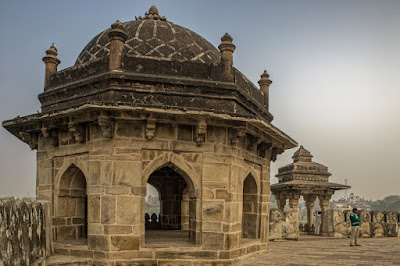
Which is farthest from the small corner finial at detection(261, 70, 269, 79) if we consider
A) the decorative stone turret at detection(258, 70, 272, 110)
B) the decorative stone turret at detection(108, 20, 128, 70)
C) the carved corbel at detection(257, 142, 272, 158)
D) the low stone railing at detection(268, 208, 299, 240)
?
the low stone railing at detection(268, 208, 299, 240)

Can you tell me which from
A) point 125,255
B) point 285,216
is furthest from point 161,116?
point 285,216

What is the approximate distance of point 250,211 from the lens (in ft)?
29.7

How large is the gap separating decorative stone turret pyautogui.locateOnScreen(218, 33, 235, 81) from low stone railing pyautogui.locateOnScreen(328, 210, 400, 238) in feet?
36.3

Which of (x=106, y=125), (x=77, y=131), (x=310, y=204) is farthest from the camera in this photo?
(x=310, y=204)

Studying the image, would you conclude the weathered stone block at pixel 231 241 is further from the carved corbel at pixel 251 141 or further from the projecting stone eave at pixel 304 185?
the projecting stone eave at pixel 304 185

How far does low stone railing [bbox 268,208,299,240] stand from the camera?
48.2ft

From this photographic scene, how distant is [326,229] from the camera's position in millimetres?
17266

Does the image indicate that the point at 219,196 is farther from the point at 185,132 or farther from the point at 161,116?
the point at 161,116

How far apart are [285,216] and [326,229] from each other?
9.57ft

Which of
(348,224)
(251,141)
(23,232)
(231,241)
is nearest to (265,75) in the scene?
(251,141)

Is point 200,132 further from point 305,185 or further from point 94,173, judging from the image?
point 305,185

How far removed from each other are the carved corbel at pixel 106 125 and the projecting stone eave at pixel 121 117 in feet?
0.48

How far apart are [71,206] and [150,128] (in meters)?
2.49

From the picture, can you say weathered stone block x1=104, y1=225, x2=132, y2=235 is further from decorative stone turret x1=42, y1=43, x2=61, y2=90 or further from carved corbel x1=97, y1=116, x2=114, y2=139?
decorative stone turret x1=42, y1=43, x2=61, y2=90
